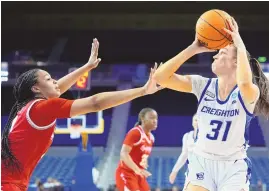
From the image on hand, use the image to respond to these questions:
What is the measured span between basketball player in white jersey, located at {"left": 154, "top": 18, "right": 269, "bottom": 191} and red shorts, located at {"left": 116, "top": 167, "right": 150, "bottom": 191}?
110 inches

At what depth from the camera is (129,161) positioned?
6418 mm

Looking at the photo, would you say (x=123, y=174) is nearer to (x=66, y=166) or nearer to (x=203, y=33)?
(x=203, y=33)

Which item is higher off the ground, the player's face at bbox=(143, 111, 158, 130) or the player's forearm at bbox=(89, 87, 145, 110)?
the player's forearm at bbox=(89, 87, 145, 110)

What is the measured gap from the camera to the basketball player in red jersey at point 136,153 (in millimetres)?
6578

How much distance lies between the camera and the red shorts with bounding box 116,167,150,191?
6594 millimetres

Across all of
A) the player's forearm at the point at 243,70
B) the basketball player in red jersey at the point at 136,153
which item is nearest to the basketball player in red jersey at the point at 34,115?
the player's forearm at the point at 243,70

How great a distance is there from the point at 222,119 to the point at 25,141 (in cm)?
136

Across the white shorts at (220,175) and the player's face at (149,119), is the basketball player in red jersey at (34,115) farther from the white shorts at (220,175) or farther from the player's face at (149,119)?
the player's face at (149,119)

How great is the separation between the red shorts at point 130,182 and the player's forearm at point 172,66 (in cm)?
297

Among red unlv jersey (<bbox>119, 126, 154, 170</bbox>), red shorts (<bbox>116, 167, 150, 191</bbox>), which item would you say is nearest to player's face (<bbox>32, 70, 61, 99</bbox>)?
red unlv jersey (<bbox>119, 126, 154, 170</bbox>)

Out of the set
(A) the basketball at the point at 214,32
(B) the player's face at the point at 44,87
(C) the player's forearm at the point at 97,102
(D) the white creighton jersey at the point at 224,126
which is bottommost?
(D) the white creighton jersey at the point at 224,126

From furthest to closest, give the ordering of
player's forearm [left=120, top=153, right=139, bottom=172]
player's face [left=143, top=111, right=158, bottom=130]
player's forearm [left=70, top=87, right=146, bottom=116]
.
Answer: player's face [left=143, top=111, right=158, bottom=130], player's forearm [left=120, top=153, right=139, bottom=172], player's forearm [left=70, top=87, right=146, bottom=116]

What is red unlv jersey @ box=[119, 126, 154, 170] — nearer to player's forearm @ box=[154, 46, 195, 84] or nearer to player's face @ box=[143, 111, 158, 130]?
player's face @ box=[143, 111, 158, 130]

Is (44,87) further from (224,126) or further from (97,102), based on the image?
(224,126)
